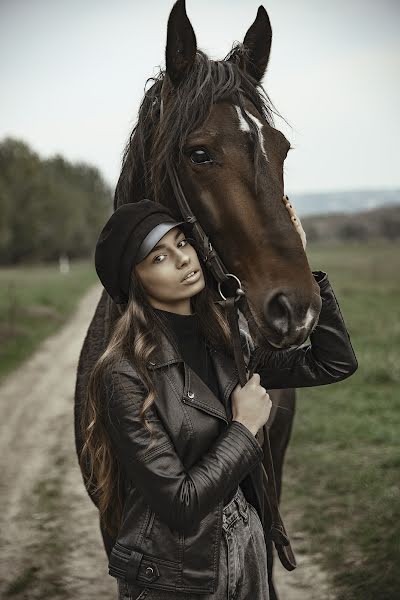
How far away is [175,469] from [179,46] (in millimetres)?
1449

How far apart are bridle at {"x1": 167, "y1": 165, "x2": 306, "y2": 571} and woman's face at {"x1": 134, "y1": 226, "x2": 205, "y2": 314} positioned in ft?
0.29

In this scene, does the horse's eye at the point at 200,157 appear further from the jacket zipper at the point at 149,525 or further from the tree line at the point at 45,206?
the tree line at the point at 45,206

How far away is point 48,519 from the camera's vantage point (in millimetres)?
4852

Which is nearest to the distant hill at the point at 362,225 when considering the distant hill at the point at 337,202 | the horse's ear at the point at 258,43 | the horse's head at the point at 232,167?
the distant hill at the point at 337,202

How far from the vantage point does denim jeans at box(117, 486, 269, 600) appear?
185cm

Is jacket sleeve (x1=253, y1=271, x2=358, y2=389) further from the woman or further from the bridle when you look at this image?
the bridle

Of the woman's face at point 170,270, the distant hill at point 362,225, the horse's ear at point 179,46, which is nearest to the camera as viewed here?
the woman's face at point 170,270

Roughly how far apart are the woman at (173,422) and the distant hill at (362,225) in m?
23.1

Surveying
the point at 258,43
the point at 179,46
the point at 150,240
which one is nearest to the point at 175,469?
the point at 150,240

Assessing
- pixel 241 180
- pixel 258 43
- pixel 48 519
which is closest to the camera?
pixel 241 180

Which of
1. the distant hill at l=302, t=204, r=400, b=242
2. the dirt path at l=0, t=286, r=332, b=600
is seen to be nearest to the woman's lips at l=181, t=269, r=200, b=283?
the dirt path at l=0, t=286, r=332, b=600

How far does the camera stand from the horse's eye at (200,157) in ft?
6.76

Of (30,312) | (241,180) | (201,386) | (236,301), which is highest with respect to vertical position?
(241,180)

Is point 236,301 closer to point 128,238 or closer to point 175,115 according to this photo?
point 128,238
